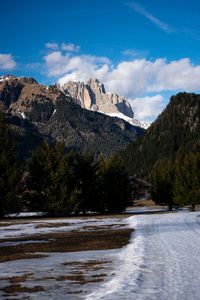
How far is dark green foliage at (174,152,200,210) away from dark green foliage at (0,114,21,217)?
28.0 metres

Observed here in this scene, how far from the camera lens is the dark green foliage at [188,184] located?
6625 centimetres

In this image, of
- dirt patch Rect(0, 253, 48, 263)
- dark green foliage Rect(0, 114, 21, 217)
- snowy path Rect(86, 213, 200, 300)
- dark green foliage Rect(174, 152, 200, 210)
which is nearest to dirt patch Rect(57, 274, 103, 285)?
snowy path Rect(86, 213, 200, 300)

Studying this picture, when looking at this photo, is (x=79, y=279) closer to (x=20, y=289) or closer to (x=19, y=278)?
(x=19, y=278)

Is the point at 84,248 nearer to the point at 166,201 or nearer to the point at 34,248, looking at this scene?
A: the point at 34,248

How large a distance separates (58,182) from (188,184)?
79.4 feet

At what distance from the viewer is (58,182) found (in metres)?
51.0

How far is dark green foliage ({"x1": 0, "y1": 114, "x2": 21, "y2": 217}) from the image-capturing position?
4562 cm

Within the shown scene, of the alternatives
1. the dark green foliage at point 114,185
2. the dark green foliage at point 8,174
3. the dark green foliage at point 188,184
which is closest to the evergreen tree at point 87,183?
the dark green foliage at point 114,185

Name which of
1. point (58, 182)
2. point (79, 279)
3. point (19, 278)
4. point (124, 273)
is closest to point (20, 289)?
point (19, 278)

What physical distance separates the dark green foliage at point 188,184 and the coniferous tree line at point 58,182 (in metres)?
9.96

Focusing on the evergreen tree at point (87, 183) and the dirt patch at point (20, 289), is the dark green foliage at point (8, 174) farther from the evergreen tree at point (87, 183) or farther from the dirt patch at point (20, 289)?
the dirt patch at point (20, 289)

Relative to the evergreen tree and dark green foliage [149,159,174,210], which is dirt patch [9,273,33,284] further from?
dark green foliage [149,159,174,210]

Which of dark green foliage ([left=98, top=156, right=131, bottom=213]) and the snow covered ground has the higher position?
dark green foliage ([left=98, top=156, right=131, bottom=213])

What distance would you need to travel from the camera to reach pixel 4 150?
159 feet
